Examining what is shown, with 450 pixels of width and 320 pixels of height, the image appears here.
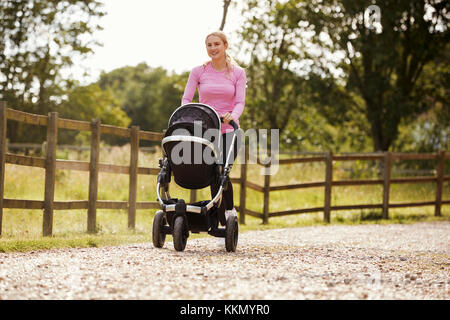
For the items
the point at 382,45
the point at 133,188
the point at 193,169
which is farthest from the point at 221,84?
the point at 382,45

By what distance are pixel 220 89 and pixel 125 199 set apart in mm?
6579

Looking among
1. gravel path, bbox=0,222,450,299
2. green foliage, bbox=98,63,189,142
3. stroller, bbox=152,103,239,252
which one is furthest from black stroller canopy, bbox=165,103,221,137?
green foliage, bbox=98,63,189,142

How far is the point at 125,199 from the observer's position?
12062 millimetres

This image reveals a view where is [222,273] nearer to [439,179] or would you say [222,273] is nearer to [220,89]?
[220,89]

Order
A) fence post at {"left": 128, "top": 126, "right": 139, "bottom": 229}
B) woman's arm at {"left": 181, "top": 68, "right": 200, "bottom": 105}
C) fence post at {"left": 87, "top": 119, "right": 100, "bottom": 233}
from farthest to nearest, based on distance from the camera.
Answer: fence post at {"left": 128, "top": 126, "right": 139, "bottom": 229}
fence post at {"left": 87, "top": 119, "right": 100, "bottom": 233}
woman's arm at {"left": 181, "top": 68, "right": 200, "bottom": 105}

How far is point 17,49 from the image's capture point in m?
22.4

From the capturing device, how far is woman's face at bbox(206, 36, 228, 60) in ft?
19.3

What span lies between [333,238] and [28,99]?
16599 mm

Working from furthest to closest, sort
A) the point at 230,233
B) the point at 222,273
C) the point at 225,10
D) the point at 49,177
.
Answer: the point at 225,10, the point at 49,177, the point at 230,233, the point at 222,273

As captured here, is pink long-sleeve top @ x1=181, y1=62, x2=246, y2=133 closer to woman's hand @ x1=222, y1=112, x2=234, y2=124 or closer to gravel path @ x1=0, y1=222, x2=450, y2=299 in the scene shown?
woman's hand @ x1=222, y1=112, x2=234, y2=124

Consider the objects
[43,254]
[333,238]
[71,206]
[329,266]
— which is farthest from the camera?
[333,238]

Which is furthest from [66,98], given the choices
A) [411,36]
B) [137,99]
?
[137,99]
